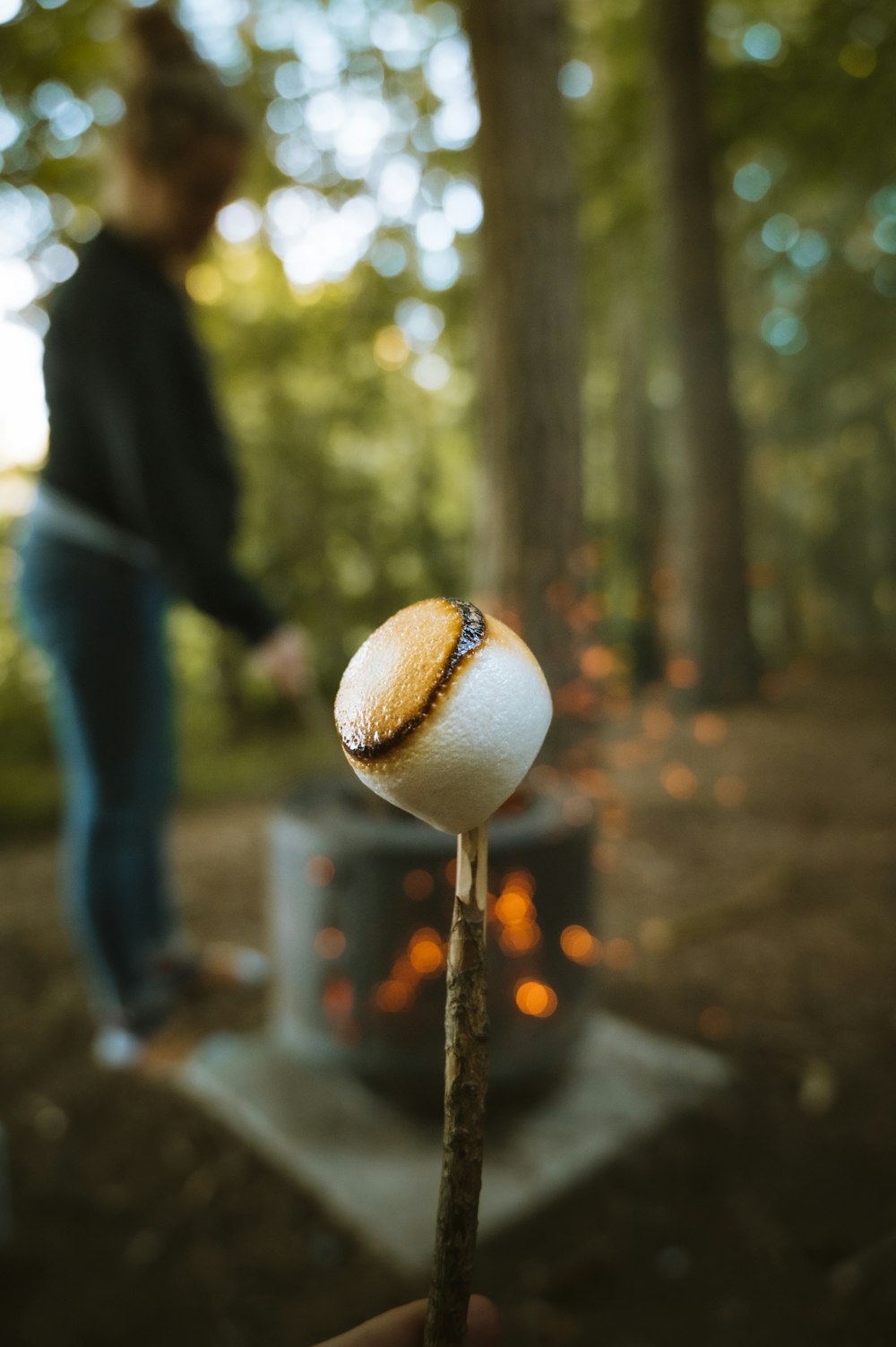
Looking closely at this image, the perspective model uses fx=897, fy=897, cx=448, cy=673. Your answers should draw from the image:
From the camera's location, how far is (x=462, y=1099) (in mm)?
558

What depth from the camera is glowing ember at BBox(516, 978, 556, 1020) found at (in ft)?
7.85

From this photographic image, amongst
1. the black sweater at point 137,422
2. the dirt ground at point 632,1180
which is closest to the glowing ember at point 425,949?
the dirt ground at point 632,1180

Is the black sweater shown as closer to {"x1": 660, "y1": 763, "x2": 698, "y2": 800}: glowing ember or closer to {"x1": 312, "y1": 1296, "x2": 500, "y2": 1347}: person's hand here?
{"x1": 312, "y1": 1296, "x2": 500, "y2": 1347}: person's hand

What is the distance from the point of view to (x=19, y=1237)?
7.56 ft

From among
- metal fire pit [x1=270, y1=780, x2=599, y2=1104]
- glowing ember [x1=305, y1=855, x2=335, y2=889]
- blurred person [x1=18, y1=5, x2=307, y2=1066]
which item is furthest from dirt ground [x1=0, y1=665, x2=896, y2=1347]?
glowing ember [x1=305, y1=855, x2=335, y2=889]

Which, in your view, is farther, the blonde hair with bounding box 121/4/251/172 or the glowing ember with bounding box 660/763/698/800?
the glowing ember with bounding box 660/763/698/800

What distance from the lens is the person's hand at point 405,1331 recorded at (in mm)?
617

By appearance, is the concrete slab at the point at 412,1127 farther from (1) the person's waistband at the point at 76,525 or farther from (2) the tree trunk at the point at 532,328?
(1) the person's waistband at the point at 76,525

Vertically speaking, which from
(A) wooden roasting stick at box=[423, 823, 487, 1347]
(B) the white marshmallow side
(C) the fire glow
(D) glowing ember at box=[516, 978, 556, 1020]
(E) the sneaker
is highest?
(B) the white marshmallow side

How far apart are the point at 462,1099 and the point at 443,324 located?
832 centimetres

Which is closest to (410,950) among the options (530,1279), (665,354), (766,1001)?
(530,1279)

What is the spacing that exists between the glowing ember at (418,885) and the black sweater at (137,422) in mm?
774

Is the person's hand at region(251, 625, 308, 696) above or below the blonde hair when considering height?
below

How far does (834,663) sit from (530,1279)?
268 inches
